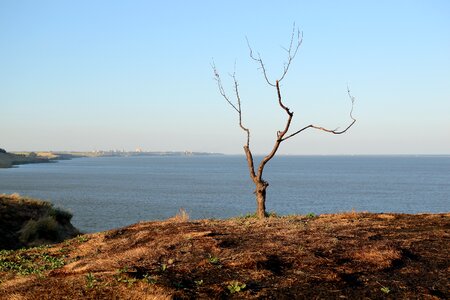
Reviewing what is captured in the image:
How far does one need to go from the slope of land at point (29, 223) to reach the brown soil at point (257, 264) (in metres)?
10.1

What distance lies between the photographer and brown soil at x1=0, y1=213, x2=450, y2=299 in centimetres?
838

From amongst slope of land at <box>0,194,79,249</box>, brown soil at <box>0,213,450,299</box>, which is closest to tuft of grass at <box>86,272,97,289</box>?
brown soil at <box>0,213,450,299</box>

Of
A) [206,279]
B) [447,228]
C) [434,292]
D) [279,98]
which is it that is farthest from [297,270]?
[279,98]

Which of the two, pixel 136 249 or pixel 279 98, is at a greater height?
pixel 279 98

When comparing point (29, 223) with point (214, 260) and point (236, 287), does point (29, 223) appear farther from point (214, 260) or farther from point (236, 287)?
point (236, 287)

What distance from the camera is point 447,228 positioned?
45.0 feet

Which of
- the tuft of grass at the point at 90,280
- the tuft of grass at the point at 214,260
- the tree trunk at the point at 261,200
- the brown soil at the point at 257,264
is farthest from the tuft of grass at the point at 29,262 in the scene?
the tree trunk at the point at 261,200

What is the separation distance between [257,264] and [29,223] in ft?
62.1

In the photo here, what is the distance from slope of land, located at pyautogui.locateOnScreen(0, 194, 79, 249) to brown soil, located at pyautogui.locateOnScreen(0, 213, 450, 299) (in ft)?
33.2

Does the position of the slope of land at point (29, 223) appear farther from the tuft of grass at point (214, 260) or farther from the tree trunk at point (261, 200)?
the tuft of grass at point (214, 260)

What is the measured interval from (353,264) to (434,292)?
1.85m

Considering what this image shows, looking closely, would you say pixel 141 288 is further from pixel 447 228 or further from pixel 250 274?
pixel 447 228

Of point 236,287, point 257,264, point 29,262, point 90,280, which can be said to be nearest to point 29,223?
point 29,262

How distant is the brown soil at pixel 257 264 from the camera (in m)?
8.38
